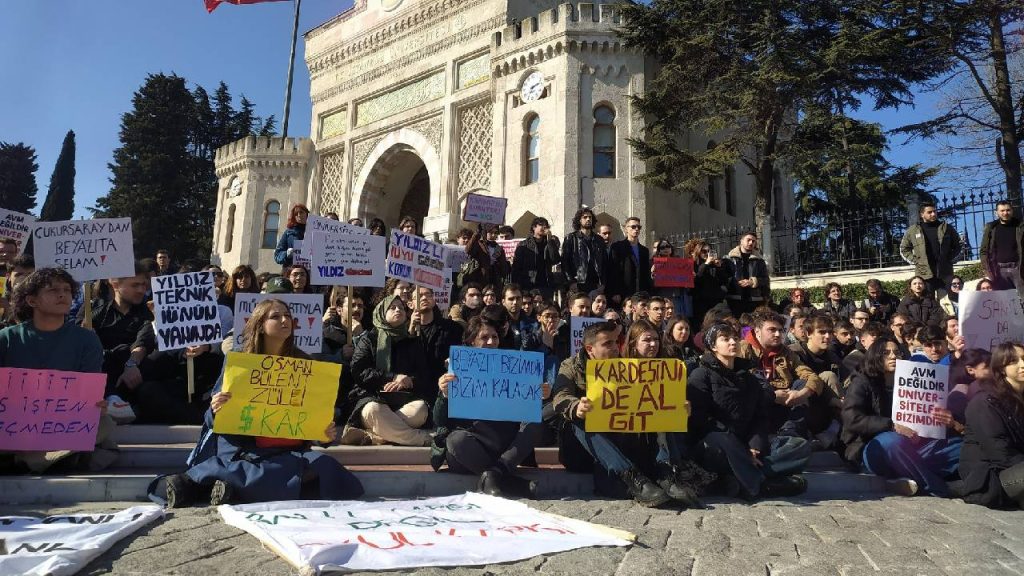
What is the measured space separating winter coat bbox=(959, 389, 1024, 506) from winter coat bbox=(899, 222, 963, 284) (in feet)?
21.6

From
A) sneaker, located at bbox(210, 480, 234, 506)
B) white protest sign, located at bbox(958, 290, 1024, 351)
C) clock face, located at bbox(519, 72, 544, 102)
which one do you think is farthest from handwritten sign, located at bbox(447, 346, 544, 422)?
clock face, located at bbox(519, 72, 544, 102)

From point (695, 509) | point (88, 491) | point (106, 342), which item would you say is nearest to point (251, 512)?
point (88, 491)

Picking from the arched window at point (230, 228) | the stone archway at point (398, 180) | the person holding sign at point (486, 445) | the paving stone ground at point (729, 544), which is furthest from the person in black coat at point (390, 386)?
the arched window at point (230, 228)

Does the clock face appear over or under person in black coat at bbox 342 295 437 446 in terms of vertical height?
over

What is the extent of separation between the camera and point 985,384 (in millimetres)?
5172

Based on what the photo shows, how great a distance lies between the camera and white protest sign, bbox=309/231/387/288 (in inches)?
304

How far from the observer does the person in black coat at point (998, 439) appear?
472 centimetres

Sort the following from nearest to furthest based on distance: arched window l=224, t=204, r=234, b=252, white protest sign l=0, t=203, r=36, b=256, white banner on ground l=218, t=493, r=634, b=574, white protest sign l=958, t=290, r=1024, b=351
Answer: white banner on ground l=218, t=493, r=634, b=574 → white protest sign l=958, t=290, r=1024, b=351 → white protest sign l=0, t=203, r=36, b=256 → arched window l=224, t=204, r=234, b=252

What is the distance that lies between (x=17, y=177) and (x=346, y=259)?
49.5 meters

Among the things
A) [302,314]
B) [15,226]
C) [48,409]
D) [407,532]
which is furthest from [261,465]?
[15,226]

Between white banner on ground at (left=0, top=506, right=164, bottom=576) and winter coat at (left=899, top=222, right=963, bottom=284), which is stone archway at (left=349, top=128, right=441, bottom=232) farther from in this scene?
white banner on ground at (left=0, top=506, right=164, bottom=576)

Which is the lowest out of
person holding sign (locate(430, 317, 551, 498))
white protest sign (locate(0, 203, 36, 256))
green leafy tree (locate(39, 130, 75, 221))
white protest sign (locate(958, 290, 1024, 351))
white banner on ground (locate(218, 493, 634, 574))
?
white banner on ground (locate(218, 493, 634, 574))

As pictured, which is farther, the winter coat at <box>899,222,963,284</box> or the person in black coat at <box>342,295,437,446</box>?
the winter coat at <box>899,222,963,284</box>

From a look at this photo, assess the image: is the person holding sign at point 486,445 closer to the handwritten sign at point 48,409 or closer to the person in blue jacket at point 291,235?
the handwritten sign at point 48,409
